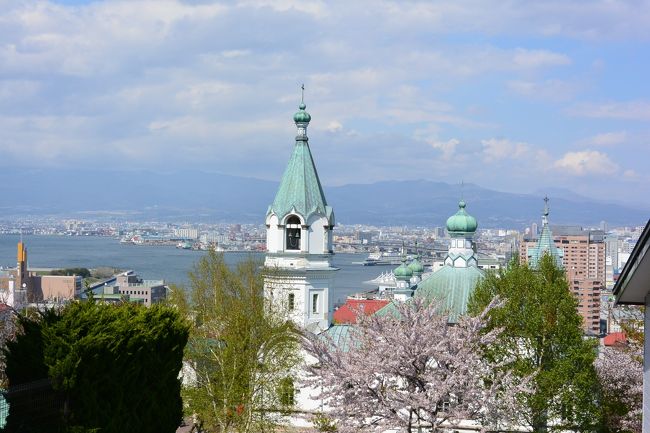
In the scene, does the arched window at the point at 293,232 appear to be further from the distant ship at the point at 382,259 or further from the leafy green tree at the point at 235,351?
the distant ship at the point at 382,259

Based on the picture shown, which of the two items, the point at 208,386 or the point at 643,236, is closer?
the point at 643,236

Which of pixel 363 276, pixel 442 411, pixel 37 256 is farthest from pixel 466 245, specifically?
pixel 37 256

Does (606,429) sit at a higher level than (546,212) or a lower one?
lower

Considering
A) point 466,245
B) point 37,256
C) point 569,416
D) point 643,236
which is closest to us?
point 643,236

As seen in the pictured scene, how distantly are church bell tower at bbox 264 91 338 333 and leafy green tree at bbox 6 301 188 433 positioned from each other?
367 inches

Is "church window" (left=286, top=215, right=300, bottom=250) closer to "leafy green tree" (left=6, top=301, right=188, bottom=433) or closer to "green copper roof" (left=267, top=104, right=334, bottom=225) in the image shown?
"green copper roof" (left=267, top=104, right=334, bottom=225)

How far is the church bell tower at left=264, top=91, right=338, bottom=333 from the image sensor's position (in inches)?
884

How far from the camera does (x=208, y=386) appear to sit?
18516 millimetres

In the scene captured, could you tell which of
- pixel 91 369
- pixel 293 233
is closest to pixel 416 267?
pixel 293 233

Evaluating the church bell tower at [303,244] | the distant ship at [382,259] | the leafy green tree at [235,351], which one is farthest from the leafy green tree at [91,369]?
the distant ship at [382,259]

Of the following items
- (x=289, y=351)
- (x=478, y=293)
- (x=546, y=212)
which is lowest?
(x=289, y=351)

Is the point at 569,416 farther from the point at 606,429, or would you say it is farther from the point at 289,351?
the point at 289,351

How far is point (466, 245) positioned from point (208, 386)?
15.7m

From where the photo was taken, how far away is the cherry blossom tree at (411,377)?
13.4 metres
